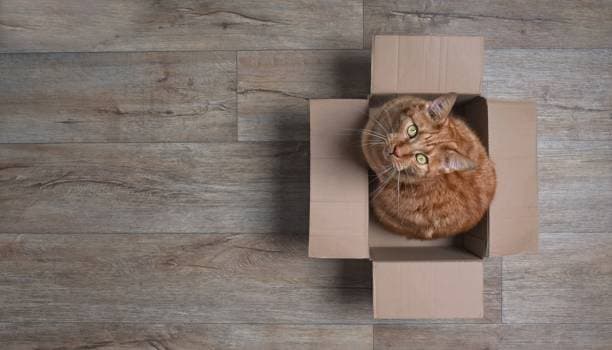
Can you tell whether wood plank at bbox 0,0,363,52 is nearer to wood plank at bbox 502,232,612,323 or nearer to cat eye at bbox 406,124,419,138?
cat eye at bbox 406,124,419,138

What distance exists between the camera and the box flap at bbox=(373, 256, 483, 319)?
1.08 m

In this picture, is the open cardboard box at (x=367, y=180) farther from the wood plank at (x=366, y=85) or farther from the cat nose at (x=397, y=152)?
the wood plank at (x=366, y=85)

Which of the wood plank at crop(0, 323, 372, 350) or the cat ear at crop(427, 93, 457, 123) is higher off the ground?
the cat ear at crop(427, 93, 457, 123)

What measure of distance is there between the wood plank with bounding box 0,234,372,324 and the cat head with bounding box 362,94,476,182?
0.50 metres

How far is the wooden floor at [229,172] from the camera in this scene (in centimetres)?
136

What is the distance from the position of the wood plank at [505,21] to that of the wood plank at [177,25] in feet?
0.35

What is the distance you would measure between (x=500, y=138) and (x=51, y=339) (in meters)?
1.53

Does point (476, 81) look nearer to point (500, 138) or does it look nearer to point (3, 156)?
point (500, 138)

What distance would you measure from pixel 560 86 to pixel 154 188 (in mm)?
1375

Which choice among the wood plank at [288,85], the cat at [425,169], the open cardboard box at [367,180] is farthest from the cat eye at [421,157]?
the wood plank at [288,85]

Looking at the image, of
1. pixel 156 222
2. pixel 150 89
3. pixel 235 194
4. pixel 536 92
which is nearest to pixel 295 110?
pixel 235 194

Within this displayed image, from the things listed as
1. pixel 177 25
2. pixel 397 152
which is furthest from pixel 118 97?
pixel 397 152

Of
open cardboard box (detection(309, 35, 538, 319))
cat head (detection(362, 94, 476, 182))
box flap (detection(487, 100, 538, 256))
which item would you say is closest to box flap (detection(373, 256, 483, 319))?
open cardboard box (detection(309, 35, 538, 319))

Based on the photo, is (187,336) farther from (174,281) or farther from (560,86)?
(560,86)
